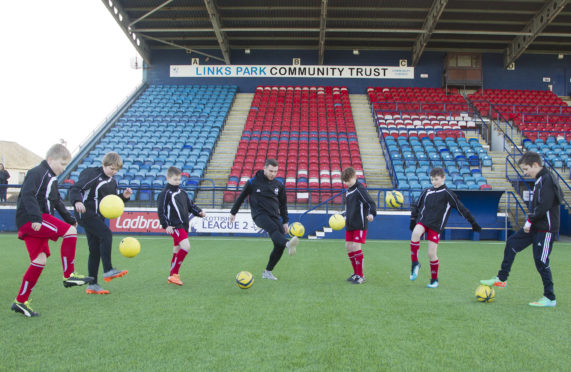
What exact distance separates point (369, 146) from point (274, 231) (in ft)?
48.5

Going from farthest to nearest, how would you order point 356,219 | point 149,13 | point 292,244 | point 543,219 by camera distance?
point 149,13 < point 356,219 < point 292,244 < point 543,219

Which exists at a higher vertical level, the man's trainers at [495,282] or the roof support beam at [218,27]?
the roof support beam at [218,27]

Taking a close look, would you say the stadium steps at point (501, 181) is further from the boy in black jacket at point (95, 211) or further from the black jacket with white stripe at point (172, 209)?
the boy in black jacket at point (95, 211)

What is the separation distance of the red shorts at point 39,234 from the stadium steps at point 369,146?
12.2 meters

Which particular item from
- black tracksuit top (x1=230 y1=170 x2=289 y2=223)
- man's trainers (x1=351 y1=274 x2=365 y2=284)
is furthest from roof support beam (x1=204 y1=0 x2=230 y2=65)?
man's trainers (x1=351 y1=274 x2=365 y2=284)

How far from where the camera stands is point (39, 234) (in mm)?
4215

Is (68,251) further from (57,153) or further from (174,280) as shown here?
(174,280)

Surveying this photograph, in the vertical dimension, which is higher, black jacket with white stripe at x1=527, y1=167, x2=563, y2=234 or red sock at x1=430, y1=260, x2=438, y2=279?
black jacket with white stripe at x1=527, y1=167, x2=563, y2=234

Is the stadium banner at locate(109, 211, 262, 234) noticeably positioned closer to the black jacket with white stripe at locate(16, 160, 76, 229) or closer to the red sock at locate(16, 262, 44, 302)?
the black jacket with white stripe at locate(16, 160, 76, 229)

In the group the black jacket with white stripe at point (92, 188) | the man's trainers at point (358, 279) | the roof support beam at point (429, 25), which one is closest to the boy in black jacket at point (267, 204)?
the man's trainers at point (358, 279)

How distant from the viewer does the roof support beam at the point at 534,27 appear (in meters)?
19.6

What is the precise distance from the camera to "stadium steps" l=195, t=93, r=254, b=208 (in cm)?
1509

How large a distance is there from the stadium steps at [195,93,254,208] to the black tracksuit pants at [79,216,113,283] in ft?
30.8

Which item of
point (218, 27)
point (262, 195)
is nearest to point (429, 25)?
point (218, 27)
